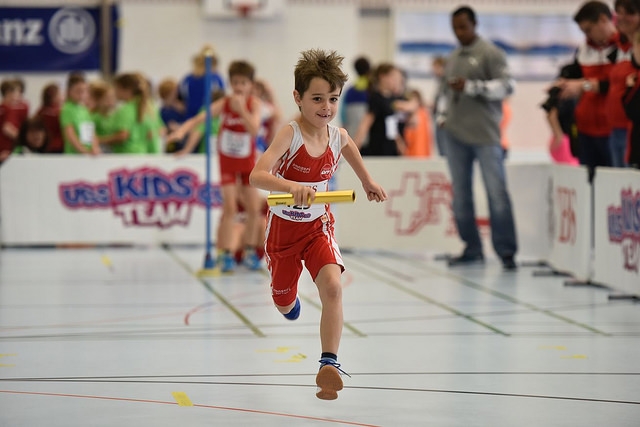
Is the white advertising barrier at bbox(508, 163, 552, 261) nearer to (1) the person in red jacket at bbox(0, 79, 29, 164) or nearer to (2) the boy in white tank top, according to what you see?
(2) the boy in white tank top

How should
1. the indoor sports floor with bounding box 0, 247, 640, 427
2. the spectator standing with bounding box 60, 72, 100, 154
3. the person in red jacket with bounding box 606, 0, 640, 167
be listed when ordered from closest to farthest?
the indoor sports floor with bounding box 0, 247, 640, 427 < the person in red jacket with bounding box 606, 0, 640, 167 < the spectator standing with bounding box 60, 72, 100, 154

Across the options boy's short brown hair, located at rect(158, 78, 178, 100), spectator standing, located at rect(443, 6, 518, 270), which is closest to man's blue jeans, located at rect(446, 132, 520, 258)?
spectator standing, located at rect(443, 6, 518, 270)

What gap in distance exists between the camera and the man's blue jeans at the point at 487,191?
31.6 feet

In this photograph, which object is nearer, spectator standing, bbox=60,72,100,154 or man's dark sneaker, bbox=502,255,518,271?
man's dark sneaker, bbox=502,255,518,271

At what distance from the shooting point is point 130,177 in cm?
1155

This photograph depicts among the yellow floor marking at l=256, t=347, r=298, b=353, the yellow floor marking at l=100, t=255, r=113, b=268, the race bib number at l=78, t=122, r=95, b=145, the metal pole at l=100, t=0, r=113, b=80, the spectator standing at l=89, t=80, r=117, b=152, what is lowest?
the yellow floor marking at l=100, t=255, r=113, b=268

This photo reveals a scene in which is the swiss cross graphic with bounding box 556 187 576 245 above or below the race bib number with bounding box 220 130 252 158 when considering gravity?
below

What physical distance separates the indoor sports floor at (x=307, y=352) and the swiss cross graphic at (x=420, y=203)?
1560mm

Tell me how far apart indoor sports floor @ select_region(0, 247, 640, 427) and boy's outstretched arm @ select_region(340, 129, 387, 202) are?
874 mm

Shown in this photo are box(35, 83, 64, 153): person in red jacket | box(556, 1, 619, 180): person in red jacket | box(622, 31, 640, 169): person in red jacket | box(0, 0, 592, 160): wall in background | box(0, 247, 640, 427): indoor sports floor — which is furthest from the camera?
box(0, 0, 592, 160): wall in background

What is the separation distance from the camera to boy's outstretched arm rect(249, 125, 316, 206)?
165 inches

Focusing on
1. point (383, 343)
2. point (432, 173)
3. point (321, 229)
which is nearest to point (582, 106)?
point (432, 173)

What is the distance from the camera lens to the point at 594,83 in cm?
843

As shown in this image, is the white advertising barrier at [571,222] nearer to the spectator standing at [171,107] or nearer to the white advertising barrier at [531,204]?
the white advertising barrier at [531,204]
